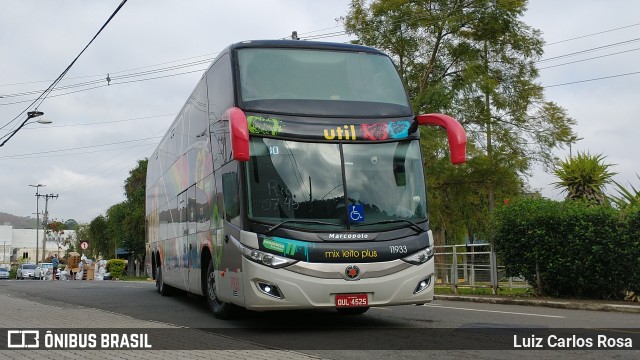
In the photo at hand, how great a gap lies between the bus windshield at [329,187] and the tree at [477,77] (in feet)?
61.8

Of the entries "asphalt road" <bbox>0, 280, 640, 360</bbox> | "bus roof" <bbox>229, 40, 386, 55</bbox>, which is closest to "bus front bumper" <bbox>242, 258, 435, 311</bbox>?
"asphalt road" <bbox>0, 280, 640, 360</bbox>

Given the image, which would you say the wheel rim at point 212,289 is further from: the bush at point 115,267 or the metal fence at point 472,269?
the bush at point 115,267

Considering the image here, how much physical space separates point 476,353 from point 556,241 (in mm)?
9519

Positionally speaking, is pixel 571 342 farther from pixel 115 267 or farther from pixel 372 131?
pixel 115 267

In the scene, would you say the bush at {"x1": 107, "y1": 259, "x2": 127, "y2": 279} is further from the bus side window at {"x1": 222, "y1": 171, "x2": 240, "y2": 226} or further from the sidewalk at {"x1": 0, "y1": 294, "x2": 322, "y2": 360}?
the bus side window at {"x1": 222, "y1": 171, "x2": 240, "y2": 226}

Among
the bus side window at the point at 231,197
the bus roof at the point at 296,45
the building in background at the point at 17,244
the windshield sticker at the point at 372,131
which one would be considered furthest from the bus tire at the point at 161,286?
the building in background at the point at 17,244

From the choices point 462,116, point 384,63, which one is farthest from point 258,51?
point 462,116

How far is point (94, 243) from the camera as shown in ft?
289

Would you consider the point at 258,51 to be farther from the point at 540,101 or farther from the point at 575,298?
the point at 540,101

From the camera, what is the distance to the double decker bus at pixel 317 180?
9.63 metres

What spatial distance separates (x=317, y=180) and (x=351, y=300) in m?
1.69

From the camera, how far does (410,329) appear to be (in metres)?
10.5

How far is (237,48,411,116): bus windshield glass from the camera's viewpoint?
10.4m

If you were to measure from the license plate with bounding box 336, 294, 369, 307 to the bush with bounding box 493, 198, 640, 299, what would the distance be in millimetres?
8065
